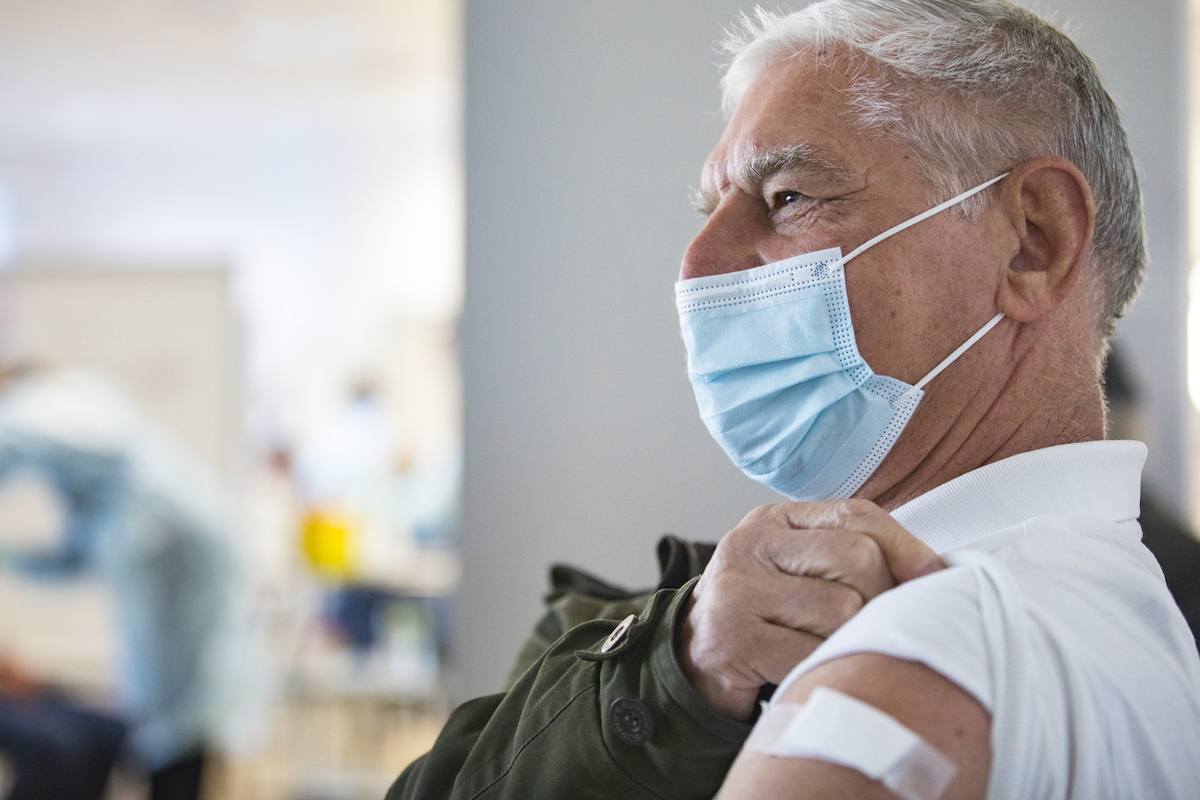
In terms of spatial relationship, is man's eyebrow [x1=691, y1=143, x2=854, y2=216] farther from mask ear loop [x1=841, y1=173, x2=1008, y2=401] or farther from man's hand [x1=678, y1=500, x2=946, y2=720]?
man's hand [x1=678, y1=500, x2=946, y2=720]

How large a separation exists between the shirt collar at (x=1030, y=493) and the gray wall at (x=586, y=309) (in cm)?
80

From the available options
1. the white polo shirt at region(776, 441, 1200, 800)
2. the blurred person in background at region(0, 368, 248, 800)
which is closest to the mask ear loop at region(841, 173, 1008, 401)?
the white polo shirt at region(776, 441, 1200, 800)

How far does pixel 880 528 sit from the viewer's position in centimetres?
66

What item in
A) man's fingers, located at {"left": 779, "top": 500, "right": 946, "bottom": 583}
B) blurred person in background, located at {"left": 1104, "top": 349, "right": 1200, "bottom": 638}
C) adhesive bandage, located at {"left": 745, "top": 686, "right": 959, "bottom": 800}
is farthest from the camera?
blurred person in background, located at {"left": 1104, "top": 349, "right": 1200, "bottom": 638}

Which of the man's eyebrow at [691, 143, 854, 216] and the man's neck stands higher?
the man's eyebrow at [691, 143, 854, 216]

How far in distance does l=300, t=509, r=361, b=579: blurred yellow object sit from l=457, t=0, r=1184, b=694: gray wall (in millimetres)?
3085

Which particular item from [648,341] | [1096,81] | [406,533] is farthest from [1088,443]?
[406,533]

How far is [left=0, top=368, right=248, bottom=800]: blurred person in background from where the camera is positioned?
3182 mm

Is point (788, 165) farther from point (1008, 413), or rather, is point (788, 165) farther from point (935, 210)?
point (1008, 413)

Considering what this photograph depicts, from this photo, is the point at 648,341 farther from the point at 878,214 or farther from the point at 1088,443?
the point at 1088,443

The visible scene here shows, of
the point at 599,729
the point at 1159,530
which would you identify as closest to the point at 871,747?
the point at 599,729

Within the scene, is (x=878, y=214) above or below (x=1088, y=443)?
above

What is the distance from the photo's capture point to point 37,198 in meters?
6.89

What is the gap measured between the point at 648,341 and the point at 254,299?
5938 mm
